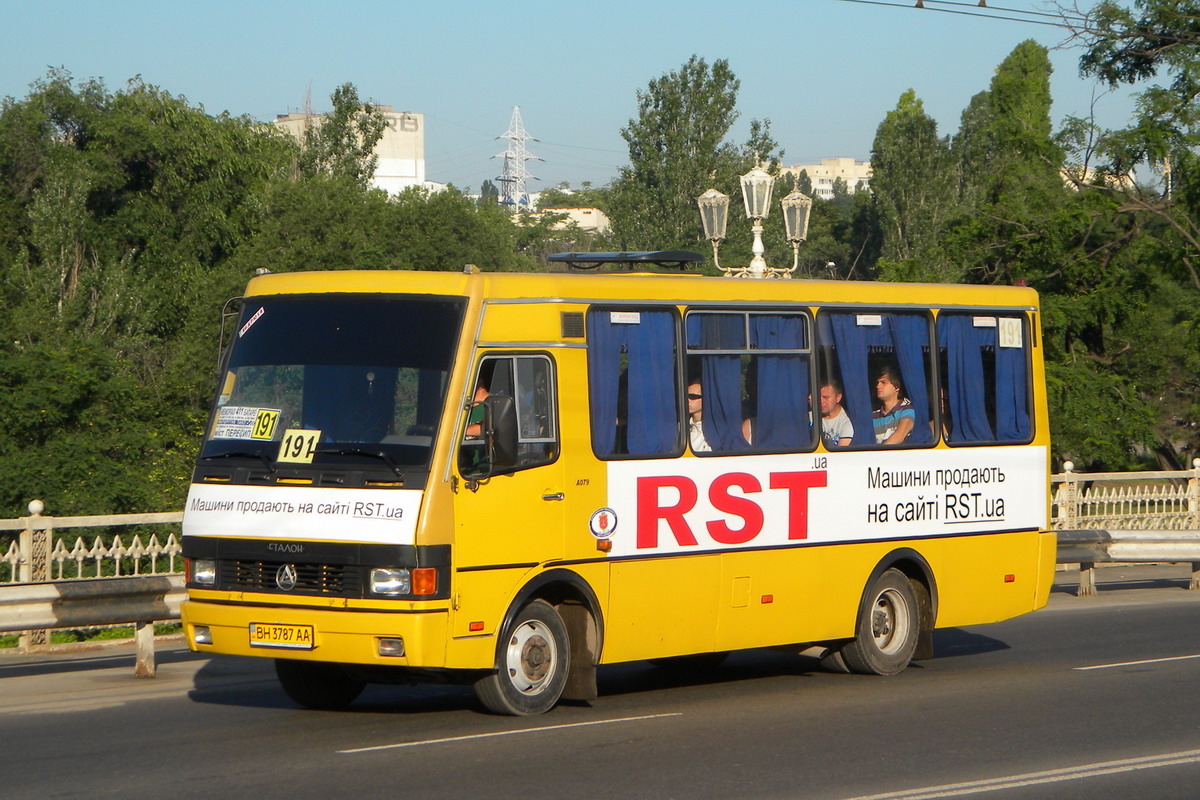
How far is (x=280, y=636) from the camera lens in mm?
8977

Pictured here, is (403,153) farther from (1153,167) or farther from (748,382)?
(748,382)

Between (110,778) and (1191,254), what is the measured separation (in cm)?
2533

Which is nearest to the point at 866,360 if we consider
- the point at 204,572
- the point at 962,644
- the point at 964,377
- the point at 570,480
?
the point at 964,377

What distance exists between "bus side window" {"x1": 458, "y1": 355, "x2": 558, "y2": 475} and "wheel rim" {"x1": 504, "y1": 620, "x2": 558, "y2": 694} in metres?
1.02

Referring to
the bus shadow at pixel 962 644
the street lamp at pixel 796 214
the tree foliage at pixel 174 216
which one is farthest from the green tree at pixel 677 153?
the bus shadow at pixel 962 644

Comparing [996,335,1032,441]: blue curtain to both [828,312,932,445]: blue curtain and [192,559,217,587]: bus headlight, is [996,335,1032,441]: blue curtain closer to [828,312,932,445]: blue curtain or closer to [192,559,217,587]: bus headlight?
[828,312,932,445]: blue curtain

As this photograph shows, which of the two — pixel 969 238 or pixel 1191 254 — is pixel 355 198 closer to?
pixel 969 238

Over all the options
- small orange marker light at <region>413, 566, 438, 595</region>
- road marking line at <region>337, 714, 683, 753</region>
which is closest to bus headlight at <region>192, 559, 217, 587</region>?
small orange marker light at <region>413, 566, 438, 595</region>

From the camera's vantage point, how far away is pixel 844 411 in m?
11.8

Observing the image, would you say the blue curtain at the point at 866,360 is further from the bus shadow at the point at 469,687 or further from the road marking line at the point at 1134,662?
the road marking line at the point at 1134,662

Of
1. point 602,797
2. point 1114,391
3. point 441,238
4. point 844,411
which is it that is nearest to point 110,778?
point 602,797

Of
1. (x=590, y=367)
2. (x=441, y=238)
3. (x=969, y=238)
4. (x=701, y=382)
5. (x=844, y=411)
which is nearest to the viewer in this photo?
(x=590, y=367)

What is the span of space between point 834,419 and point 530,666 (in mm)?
3402

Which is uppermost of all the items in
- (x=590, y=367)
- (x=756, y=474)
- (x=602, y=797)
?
(x=590, y=367)
